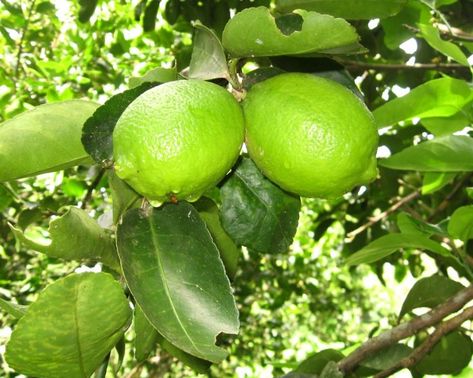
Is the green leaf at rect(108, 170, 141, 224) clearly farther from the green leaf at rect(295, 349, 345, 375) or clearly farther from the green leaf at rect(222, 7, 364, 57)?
the green leaf at rect(295, 349, 345, 375)

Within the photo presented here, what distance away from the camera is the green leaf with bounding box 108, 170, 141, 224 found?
2.92ft

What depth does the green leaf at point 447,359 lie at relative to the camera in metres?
1.50

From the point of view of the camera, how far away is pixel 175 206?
2.89 feet

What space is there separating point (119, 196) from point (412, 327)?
0.78m

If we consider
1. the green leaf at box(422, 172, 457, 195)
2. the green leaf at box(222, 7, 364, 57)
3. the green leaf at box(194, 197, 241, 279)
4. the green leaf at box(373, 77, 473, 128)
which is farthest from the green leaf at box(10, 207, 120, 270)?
the green leaf at box(422, 172, 457, 195)

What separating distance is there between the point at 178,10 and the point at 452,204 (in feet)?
4.66

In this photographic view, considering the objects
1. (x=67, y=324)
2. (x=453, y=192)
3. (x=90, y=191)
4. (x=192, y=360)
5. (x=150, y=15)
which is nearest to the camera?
(x=67, y=324)

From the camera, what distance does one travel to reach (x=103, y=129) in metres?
0.81

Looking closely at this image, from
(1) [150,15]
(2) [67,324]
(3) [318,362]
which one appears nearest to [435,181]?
(3) [318,362]

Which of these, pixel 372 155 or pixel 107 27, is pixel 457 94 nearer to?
pixel 372 155

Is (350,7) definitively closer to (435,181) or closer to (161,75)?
(161,75)

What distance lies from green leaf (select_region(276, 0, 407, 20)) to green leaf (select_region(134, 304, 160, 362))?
1.73 feet

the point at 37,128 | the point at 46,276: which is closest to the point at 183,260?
the point at 37,128

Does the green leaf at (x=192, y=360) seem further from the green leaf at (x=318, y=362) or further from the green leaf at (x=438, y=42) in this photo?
the green leaf at (x=438, y=42)
